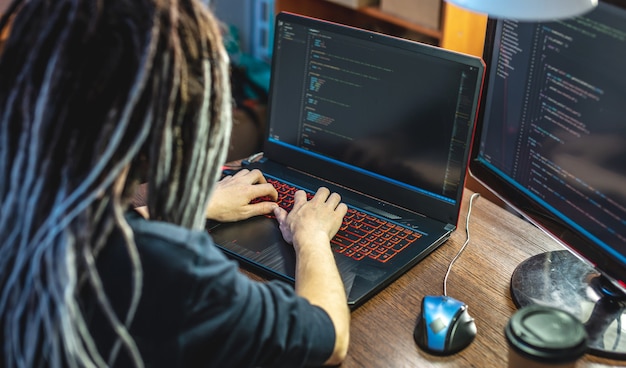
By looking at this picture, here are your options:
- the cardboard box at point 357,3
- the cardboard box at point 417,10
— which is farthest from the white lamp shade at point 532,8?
the cardboard box at point 357,3

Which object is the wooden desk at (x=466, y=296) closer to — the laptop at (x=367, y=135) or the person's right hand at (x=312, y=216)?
the laptop at (x=367, y=135)

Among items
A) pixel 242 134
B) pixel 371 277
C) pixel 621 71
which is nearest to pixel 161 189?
pixel 371 277

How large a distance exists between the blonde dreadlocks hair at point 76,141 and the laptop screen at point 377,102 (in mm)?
538

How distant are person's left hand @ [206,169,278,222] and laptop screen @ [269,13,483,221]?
0.47 ft

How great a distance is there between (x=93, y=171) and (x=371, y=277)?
1.79 feet

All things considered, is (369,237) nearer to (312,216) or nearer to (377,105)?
(312,216)

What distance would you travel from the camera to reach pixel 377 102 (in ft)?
4.36

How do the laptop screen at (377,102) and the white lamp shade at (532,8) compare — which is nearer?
the white lamp shade at (532,8)

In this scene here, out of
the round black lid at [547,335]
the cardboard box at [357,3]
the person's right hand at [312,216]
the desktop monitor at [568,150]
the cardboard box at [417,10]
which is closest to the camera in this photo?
the round black lid at [547,335]

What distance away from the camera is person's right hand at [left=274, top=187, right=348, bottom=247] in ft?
3.97

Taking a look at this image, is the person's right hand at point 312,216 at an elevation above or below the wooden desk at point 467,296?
above

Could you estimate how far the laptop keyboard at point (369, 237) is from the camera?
122 centimetres

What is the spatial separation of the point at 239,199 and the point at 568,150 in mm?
570

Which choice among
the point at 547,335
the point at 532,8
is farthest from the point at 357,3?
the point at 547,335
